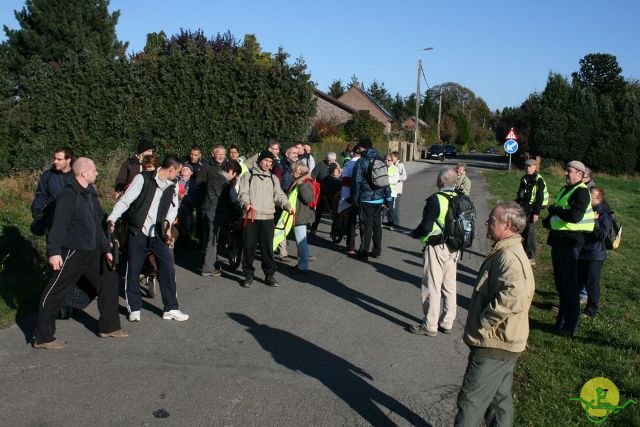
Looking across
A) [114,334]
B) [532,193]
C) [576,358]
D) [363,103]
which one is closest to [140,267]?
[114,334]

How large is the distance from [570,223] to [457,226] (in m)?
1.37

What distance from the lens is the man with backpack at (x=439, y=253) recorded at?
21.5 feet

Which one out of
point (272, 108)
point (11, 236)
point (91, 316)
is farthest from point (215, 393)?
point (272, 108)

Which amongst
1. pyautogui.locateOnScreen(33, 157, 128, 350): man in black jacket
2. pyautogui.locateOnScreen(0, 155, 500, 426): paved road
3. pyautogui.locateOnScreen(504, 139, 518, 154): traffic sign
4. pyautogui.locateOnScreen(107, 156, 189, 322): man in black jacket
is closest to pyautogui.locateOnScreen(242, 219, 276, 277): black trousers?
pyautogui.locateOnScreen(0, 155, 500, 426): paved road

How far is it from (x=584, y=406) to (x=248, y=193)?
4.86 meters

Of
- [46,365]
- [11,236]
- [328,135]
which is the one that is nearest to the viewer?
[46,365]

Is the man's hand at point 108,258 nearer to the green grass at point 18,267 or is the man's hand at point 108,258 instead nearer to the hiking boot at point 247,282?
the green grass at point 18,267

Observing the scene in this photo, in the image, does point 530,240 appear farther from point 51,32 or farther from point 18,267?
point 51,32

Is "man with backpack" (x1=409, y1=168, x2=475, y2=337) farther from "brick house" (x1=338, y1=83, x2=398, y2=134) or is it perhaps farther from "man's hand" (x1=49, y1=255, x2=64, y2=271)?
"brick house" (x1=338, y1=83, x2=398, y2=134)

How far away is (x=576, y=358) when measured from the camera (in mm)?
6168

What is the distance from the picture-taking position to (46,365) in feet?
17.9

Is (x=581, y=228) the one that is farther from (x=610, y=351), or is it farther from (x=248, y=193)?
(x=248, y=193)

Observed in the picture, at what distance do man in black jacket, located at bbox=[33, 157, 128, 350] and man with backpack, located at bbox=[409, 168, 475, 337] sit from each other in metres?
3.19

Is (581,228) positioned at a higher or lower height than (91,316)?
higher
